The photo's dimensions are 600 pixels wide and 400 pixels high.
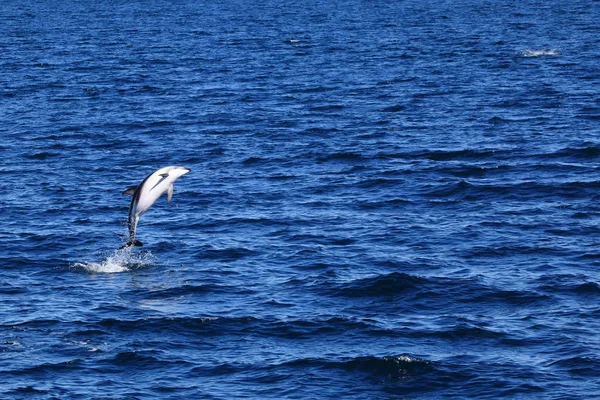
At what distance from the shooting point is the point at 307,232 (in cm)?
5091

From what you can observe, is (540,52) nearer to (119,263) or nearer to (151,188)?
(119,263)

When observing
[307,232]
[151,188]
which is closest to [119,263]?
[151,188]

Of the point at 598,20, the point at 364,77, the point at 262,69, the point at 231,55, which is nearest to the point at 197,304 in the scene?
the point at 364,77

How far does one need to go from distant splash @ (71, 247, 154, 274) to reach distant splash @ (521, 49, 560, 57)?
68.3m

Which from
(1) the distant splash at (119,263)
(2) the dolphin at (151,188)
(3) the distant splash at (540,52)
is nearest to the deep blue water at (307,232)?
(1) the distant splash at (119,263)

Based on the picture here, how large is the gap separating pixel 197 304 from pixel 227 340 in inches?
146

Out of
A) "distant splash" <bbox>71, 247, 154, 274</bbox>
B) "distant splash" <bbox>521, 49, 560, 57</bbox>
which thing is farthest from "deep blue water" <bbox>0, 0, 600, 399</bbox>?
"distant splash" <bbox>521, 49, 560, 57</bbox>

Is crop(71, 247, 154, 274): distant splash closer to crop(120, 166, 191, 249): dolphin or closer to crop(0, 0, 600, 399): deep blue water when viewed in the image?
crop(0, 0, 600, 399): deep blue water

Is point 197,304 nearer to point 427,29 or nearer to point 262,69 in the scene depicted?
point 262,69

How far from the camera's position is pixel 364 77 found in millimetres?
98062

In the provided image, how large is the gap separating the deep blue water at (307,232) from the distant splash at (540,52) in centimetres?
296

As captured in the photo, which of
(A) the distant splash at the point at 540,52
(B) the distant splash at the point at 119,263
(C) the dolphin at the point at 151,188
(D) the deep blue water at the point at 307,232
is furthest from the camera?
(A) the distant splash at the point at 540,52

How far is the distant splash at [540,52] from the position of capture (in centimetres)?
10762

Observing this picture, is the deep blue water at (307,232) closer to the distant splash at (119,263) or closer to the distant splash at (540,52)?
the distant splash at (119,263)
